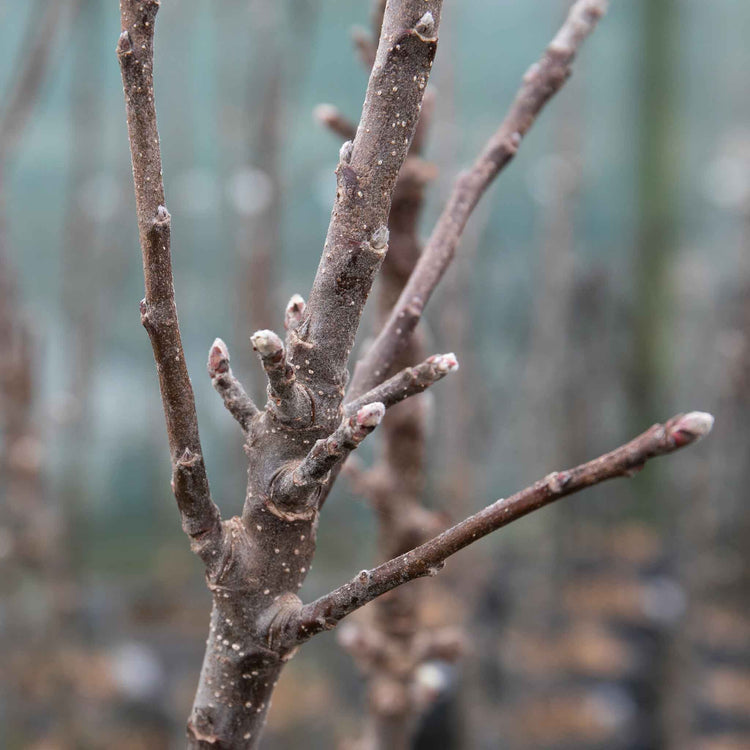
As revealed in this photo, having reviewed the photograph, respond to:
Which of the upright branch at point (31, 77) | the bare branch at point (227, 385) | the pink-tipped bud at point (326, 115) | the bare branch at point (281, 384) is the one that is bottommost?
the bare branch at point (281, 384)

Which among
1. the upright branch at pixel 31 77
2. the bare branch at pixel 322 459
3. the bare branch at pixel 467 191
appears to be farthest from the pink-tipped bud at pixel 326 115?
the upright branch at pixel 31 77

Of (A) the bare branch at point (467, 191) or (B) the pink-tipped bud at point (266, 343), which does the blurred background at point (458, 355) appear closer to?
(A) the bare branch at point (467, 191)

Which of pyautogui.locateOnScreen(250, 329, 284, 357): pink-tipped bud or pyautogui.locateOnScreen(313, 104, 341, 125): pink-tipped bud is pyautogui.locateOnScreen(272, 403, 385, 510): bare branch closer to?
pyautogui.locateOnScreen(250, 329, 284, 357): pink-tipped bud

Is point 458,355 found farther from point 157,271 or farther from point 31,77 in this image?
point 157,271

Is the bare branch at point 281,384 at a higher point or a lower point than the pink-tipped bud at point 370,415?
higher

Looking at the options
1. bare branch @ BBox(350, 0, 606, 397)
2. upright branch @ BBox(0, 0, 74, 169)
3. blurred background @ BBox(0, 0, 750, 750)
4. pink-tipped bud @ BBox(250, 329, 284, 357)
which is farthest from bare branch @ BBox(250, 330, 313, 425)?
upright branch @ BBox(0, 0, 74, 169)

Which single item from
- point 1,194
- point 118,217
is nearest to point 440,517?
point 1,194
